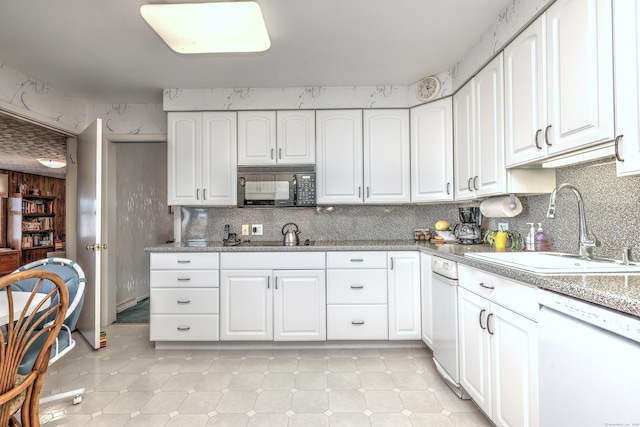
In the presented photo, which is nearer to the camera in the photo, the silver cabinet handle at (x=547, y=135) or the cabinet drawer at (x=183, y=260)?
the silver cabinet handle at (x=547, y=135)

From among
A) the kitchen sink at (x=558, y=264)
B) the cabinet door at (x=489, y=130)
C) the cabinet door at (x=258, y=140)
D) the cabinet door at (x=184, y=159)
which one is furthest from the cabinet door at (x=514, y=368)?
the cabinet door at (x=184, y=159)

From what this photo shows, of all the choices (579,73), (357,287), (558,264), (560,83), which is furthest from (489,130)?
(357,287)

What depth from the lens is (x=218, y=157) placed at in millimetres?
2984

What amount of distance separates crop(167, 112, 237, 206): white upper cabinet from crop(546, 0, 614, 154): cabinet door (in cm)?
245

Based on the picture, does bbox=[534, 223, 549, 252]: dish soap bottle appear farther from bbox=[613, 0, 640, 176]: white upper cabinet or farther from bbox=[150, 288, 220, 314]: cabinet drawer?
bbox=[150, 288, 220, 314]: cabinet drawer

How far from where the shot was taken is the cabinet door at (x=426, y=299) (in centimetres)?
244

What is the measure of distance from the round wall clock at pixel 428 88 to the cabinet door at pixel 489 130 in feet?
1.52

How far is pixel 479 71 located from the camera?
2.23 meters

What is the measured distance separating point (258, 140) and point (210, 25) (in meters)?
1.24

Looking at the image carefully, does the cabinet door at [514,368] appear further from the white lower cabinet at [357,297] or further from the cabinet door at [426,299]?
the white lower cabinet at [357,297]

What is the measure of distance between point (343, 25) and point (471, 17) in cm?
81

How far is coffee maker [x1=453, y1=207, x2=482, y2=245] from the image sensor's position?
2574 millimetres

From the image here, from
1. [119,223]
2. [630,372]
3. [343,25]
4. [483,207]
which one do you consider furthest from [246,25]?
[119,223]

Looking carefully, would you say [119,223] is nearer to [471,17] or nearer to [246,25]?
[246,25]
